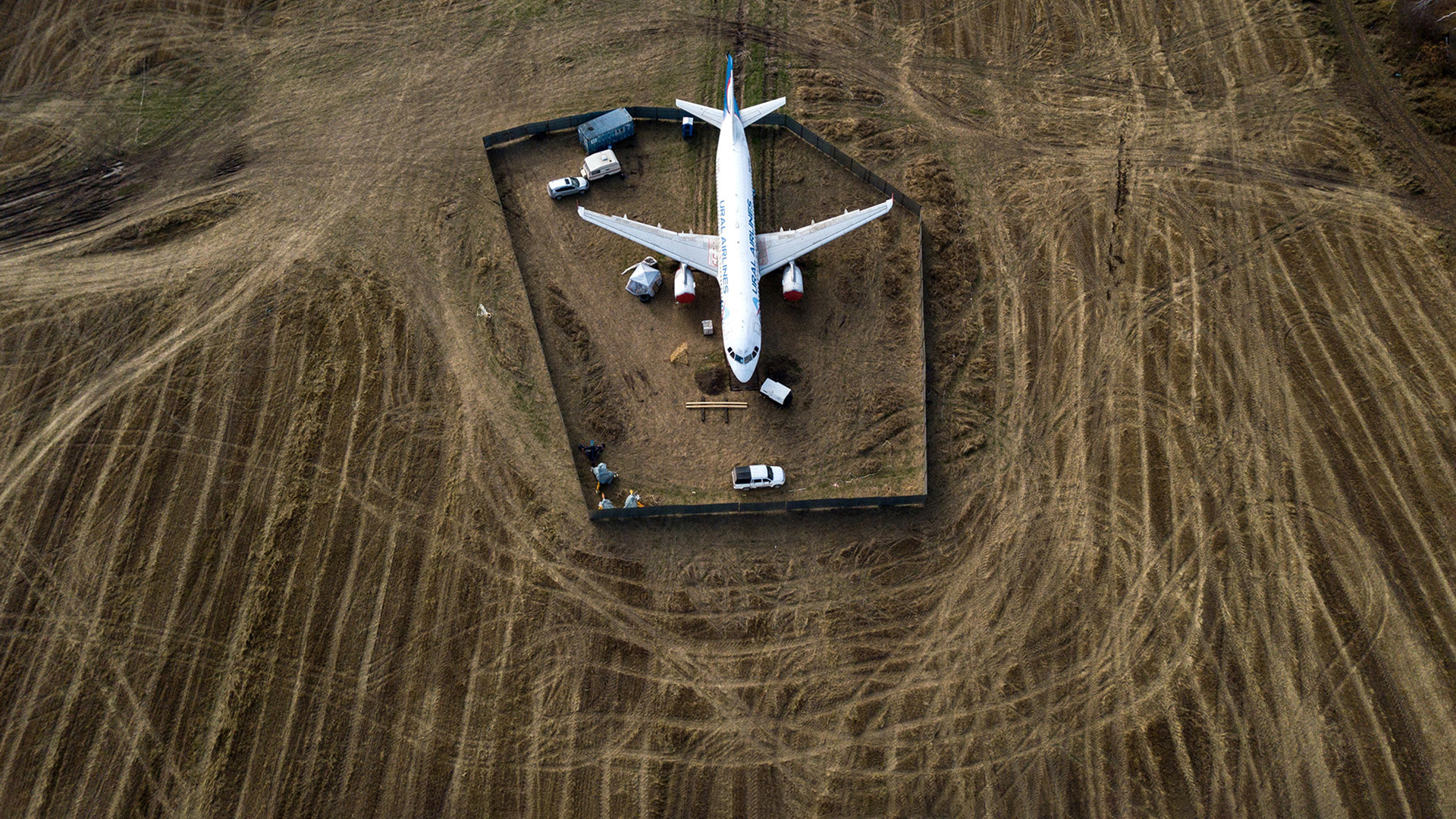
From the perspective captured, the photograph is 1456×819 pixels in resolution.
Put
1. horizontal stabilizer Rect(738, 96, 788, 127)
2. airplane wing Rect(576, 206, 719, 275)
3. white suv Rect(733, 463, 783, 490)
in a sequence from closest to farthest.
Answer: white suv Rect(733, 463, 783, 490)
airplane wing Rect(576, 206, 719, 275)
horizontal stabilizer Rect(738, 96, 788, 127)

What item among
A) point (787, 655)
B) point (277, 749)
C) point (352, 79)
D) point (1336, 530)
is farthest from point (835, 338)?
point (352, 79)

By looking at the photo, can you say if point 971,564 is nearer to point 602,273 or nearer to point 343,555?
point 602,273

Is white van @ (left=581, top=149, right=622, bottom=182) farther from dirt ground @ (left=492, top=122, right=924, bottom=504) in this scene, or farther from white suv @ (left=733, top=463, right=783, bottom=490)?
white suv @ (left=733, top=463, right=783, bottom=490)

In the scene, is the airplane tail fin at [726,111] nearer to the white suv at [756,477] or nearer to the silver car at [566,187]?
the silver car at [566,187]

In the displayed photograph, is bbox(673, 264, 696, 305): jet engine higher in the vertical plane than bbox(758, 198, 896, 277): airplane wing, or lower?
lower

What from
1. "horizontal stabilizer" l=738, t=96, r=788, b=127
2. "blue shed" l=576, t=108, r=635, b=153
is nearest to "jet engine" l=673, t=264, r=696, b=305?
"horizontal stabilizer" l=738, t=96, r=788, b=127

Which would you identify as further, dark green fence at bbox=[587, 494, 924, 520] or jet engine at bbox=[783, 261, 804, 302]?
jet engine at bbox=[783, 261, 804, 302]
